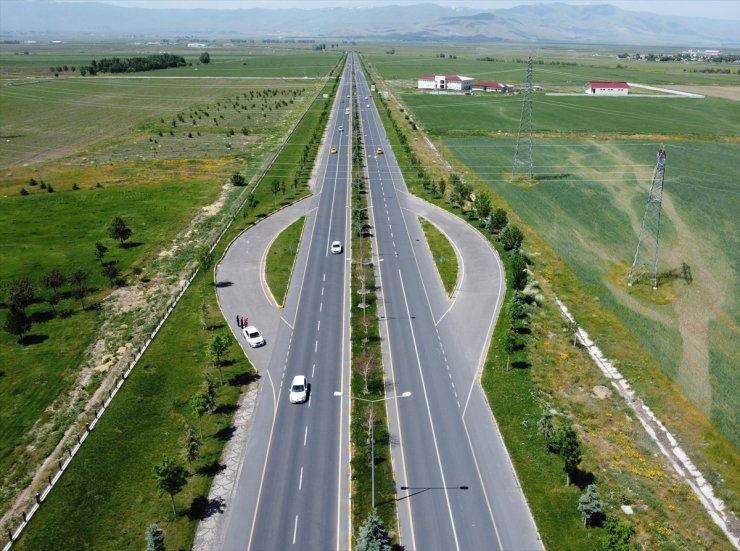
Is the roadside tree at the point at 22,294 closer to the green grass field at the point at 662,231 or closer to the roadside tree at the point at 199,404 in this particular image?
the roadside tree at the point at 199,404

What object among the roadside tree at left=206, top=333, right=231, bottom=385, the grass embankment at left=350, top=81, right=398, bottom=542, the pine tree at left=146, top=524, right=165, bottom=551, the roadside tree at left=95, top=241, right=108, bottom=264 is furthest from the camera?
the roadside tree at left=95, top=241, right=108, bottom=264

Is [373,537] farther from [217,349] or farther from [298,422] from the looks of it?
[217,349]

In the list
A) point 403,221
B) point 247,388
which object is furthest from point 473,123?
point 247,388

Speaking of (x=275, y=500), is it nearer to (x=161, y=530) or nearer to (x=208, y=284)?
(x=161, y=530)

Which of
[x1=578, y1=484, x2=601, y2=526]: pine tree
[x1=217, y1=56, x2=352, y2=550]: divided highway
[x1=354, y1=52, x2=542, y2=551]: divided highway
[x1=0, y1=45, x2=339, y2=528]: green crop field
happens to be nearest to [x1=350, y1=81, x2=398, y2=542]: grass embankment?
[x1=354, y1=52, x2=542, y2=551]: divided highway

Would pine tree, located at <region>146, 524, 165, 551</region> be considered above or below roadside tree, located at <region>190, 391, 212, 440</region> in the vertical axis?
below

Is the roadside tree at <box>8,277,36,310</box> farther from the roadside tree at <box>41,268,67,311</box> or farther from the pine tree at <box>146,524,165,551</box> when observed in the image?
the pine tree at <box>146,524,165,551</box>

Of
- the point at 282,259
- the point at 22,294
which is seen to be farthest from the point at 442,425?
the point at 22,294
